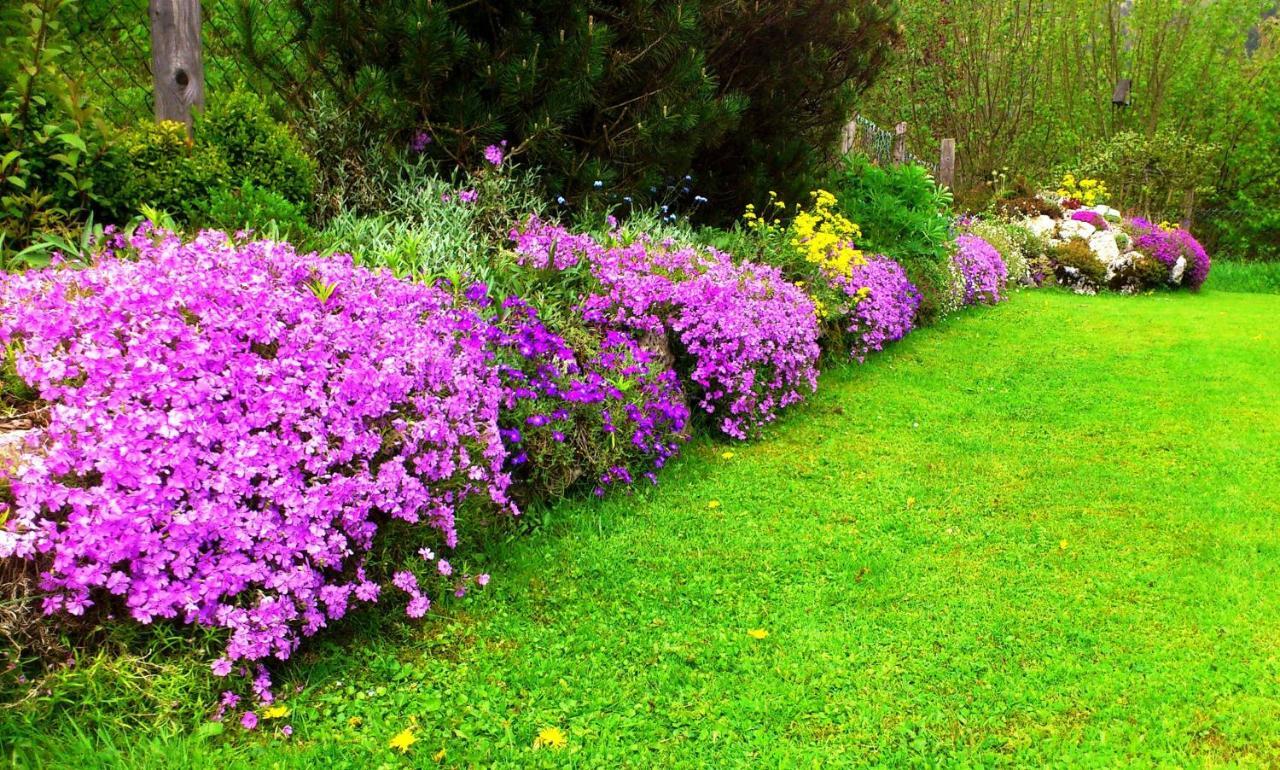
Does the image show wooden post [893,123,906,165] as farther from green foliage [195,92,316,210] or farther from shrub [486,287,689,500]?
green foliage [195,92,316,210]

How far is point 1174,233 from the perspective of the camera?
13.2 m

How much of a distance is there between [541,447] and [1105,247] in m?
12.1

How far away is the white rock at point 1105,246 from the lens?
12448 mm

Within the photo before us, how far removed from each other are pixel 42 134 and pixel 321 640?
2.68m

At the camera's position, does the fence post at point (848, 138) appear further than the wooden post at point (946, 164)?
No

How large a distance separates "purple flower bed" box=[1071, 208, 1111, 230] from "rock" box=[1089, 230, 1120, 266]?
415 mm

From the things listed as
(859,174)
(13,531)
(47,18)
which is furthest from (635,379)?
(859,174)

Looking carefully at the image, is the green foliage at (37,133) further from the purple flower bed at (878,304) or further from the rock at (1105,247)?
the rock at (1105,247)

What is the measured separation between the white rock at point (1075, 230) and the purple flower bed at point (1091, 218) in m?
0.17

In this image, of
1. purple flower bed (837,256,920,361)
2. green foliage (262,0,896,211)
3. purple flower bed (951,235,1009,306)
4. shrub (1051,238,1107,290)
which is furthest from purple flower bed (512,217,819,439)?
shrub (1051,238,1107,290)

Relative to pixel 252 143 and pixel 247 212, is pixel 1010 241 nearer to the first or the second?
pixel 252 143

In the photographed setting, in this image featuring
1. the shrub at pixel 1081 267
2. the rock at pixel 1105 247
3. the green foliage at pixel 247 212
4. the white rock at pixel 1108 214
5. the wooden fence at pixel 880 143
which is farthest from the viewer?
the white rock at pixel 1108 214

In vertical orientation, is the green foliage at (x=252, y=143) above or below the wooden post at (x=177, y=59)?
below

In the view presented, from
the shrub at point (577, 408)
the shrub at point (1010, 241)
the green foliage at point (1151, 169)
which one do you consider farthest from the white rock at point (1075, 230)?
the shrub at point (577, 408)
